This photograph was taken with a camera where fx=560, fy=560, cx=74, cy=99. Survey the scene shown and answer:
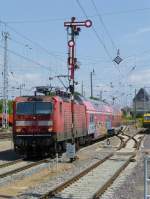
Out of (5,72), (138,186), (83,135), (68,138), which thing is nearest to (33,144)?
(68,138)

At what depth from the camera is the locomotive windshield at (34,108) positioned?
26016mm

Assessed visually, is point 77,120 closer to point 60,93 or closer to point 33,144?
point 60,93

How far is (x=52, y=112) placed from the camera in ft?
84.9

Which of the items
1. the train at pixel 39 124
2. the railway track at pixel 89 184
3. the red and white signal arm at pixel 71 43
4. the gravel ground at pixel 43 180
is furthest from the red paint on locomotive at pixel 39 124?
the railway track at pixel 89 184

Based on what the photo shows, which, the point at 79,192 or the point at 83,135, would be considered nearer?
the point at 79,192

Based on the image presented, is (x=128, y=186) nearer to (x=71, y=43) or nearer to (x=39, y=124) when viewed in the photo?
(x=39, y=124)

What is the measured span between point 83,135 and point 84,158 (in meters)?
6.28

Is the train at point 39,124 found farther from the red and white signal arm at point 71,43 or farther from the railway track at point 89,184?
the railway track at point 89,184

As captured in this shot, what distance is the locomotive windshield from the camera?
26.0 metres

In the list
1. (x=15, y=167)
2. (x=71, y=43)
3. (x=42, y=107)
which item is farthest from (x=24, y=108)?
(x=15, y=167)

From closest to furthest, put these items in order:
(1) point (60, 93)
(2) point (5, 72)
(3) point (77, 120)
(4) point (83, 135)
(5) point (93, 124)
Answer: (1) point (60, 93) → (3) point (77, 120) → (4) point (83, 135) → (5) point (93, 124) → (2) point (5, 72)

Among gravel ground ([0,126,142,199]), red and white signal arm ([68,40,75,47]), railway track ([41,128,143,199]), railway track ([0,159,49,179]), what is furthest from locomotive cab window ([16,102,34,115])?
railway track ([41,128,143,199])

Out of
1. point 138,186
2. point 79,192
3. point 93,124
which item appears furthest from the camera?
point 93,124

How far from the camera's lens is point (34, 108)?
26.2 metres
